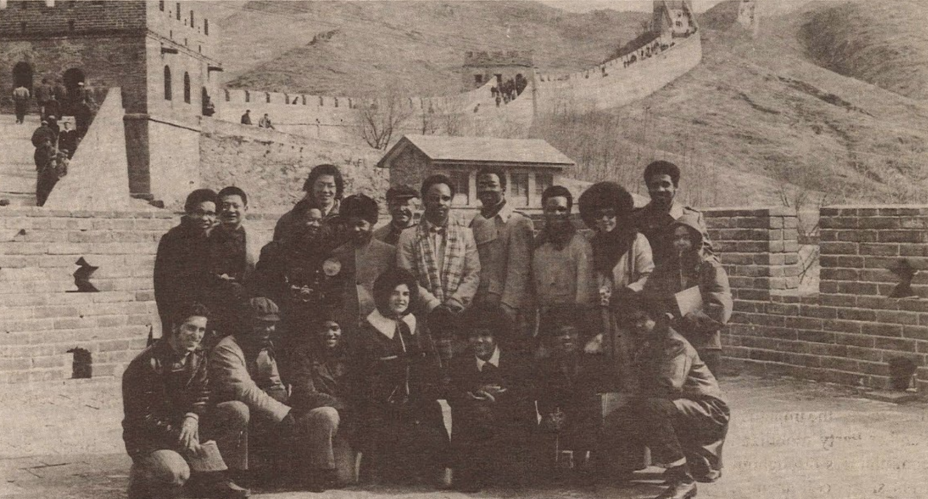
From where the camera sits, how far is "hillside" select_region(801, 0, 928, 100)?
65.7 m

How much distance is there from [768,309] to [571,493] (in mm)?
4344

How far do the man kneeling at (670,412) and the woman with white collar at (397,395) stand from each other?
995 mm

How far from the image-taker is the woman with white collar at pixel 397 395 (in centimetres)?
558

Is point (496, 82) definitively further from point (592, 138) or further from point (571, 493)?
point (571, 493)

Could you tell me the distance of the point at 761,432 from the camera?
682cm

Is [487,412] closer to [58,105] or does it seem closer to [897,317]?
[897,317]

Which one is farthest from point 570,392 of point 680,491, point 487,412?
point 680,491

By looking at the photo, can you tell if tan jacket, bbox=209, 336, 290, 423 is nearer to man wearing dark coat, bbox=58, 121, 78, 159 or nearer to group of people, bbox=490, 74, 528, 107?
man wearing dark coat, bbox=58, 121, 78, 159

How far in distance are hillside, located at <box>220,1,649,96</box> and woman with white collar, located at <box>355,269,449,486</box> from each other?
173 ft

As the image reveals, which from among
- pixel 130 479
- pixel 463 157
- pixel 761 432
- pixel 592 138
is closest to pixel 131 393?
pixel 130 479

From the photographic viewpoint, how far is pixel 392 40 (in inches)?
3297

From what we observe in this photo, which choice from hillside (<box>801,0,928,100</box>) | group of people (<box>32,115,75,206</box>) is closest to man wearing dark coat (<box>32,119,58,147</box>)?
group of people (<box>32,115,75,206</box>)

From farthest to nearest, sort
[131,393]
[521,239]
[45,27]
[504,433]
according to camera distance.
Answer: [45,27], [521,239], [504,433], [131,393]

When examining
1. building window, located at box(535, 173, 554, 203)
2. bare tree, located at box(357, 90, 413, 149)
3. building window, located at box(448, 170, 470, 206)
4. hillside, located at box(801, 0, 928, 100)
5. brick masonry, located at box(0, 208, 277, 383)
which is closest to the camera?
brick masonry, located at box(0, 208, 277, 383)
